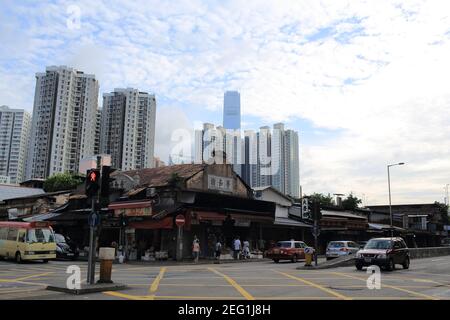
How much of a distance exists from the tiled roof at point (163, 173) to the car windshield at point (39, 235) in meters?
8.90

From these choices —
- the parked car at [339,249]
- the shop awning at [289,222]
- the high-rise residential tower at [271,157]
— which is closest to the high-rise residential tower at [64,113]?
the high-rise residential tower at [271,157]

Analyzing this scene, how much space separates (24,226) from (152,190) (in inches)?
387

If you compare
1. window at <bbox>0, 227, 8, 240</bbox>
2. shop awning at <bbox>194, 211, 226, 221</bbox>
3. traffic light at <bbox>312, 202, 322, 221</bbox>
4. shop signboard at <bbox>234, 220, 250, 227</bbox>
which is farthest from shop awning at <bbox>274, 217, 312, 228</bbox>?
window at <bbox>0, 227, 8, 240</bbox>

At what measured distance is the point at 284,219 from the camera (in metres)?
46.0

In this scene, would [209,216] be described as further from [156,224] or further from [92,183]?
[92,183]

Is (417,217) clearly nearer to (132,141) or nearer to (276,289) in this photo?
(132,141)

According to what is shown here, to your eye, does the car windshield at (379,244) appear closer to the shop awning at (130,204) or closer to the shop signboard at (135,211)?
the shop signboard at (135,211)

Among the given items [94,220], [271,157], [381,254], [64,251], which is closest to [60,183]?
[271,157]

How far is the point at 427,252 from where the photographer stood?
1704 inches

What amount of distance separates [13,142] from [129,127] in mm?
43249

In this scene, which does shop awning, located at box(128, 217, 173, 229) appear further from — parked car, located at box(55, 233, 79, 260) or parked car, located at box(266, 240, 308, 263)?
parked car, located at box(266, 240, 308, 263)

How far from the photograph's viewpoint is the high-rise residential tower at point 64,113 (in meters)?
70.3
